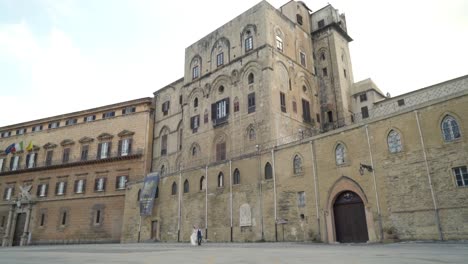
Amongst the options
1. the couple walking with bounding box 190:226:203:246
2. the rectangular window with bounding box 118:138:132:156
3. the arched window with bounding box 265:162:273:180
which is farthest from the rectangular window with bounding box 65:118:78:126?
the arched window with bounding box 265:162:273:180

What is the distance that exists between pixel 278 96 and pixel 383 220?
14.1 m

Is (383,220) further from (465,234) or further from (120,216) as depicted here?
(120,216)

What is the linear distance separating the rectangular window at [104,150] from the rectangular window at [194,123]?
1229cm

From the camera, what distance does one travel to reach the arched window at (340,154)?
19.8 meters

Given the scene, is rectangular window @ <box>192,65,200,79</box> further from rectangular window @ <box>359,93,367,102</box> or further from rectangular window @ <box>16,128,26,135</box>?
rectangular window @ <box>16,128,26,135</box>

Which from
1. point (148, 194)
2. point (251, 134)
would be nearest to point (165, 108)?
point (148, 194)

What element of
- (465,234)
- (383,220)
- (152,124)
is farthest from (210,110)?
(465,234)

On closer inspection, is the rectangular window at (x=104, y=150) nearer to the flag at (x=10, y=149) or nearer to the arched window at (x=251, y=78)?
the flag at (x=10, y=149)

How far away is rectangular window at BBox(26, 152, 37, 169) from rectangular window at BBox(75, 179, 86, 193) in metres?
8.78

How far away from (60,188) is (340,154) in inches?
1377

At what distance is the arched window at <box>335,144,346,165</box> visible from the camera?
64.8 ft

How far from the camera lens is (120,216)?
3612 cm

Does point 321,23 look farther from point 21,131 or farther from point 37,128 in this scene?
point 21,131

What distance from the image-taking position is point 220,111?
31.9 metres
